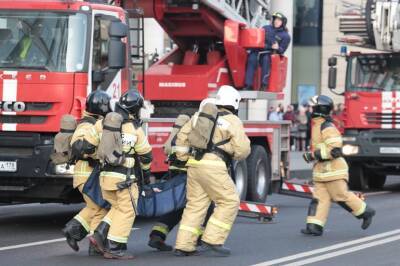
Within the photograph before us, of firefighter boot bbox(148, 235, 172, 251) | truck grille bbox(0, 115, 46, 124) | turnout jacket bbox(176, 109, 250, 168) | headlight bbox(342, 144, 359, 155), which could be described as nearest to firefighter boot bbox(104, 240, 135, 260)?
firefighter boot bbox(148, 235, 172, 251)

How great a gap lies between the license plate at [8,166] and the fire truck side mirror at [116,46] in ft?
5.27

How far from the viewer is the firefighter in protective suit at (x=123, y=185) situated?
991 centimetres

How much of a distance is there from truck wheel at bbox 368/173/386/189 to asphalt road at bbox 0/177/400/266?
493cm

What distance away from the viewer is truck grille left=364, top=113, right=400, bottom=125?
61.8ft

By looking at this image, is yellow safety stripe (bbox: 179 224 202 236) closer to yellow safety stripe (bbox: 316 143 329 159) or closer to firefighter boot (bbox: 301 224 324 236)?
firefighter boot (bbox: 301 224 324 236)

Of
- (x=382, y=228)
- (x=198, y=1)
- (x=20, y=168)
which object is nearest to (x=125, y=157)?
(x=20, y=168)

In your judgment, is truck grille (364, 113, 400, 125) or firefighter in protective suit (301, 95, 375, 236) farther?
truck grille (364, 113, 400, 125)

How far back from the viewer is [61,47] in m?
12.2

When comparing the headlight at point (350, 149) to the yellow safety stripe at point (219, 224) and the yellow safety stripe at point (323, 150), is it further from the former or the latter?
the yellow safety stripe at point (219, 224)

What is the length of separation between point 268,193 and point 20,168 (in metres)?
5.34

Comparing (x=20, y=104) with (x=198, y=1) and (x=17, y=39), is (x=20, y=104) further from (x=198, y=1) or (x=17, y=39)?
(x=198, y=1)

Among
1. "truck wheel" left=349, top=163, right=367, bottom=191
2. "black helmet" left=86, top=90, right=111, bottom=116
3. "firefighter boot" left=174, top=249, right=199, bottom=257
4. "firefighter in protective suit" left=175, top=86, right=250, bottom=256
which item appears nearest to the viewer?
"firefighter in protective suit" left=175, top=86, right=250, bottom=256

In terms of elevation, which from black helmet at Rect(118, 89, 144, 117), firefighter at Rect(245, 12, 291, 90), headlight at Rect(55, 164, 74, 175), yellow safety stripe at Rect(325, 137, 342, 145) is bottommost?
headlight at Rect(55, 164, 74, 175)

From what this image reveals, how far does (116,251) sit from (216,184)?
3.75 feet
